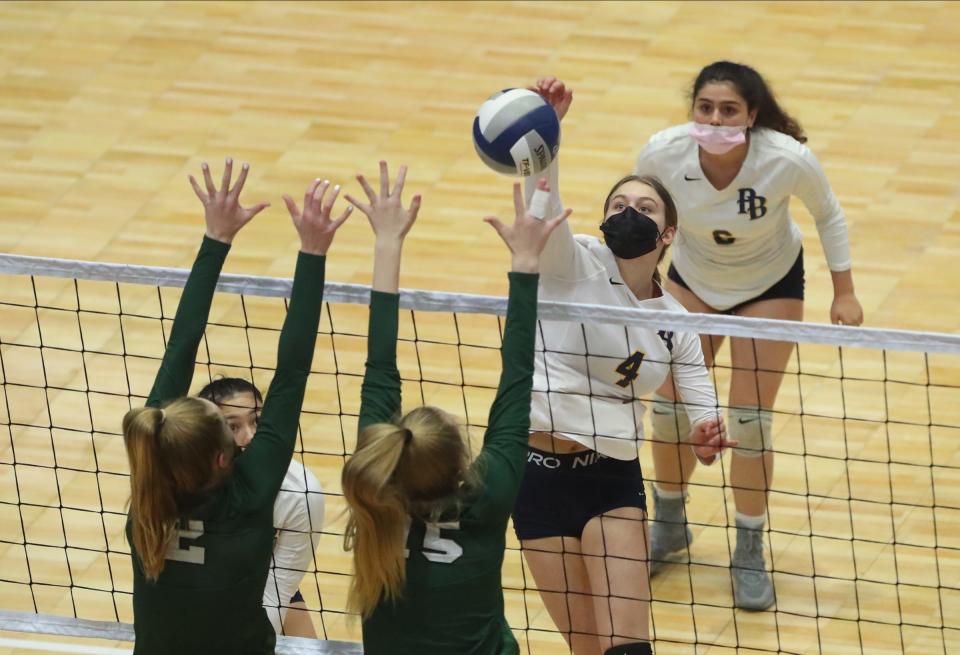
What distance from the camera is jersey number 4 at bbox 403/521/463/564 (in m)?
3.51

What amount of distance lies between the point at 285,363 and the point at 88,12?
7.05 meters

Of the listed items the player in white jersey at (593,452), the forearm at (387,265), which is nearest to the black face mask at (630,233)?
the player in white jersey at (593,452)

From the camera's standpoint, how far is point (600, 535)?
445 cm

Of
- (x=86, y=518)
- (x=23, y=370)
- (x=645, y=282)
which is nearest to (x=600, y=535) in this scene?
(x=645, y=282)

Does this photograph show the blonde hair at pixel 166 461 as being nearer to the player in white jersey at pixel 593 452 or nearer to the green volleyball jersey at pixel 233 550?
the green volleyball jersey at pixel 233 550

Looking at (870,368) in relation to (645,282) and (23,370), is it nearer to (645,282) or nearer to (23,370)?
(645,282)

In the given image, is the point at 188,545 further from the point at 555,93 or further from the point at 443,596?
the point at 555,93

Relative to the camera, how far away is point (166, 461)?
3.46m

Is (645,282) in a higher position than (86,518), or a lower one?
higher

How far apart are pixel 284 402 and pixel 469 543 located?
535 millimetres

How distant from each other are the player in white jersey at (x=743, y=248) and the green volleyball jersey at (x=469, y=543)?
1.71 metres

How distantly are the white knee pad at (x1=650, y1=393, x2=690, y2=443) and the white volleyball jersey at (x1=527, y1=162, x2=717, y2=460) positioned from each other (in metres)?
1.09

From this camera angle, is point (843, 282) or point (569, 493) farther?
point (843, 282)

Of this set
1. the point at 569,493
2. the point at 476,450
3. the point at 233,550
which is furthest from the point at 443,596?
the point at 476,450
